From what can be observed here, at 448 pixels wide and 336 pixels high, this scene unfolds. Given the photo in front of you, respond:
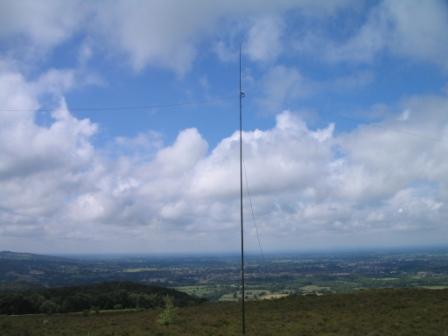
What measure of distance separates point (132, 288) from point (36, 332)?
3970cm

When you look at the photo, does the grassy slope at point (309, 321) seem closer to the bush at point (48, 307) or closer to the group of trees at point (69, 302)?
the bush at point (48, 307)

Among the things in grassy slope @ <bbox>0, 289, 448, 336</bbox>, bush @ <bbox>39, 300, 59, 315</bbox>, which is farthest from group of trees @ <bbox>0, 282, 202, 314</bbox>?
grassy slope @ <bbox>0, 289, 448, 336</bbox>

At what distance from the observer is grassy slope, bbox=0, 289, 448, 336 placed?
23.4 m

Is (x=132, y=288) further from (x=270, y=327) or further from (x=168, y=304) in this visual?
(x=270, y=327)

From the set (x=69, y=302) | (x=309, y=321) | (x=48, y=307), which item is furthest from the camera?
(x=69, y=302)

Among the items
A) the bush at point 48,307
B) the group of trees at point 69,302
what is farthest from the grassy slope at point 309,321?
the group of trees at point 69,302

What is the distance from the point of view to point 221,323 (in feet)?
89.5

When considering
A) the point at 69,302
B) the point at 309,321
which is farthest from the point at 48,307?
the point at 309,321

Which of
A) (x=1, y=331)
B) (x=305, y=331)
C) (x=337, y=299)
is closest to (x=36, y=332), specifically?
(x=1, y=331)

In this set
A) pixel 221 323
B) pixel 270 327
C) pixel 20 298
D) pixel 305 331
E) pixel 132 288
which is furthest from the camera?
pixel 132 288

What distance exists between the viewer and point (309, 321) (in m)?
26.3

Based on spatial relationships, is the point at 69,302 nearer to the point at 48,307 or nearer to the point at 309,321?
the point at 48,307

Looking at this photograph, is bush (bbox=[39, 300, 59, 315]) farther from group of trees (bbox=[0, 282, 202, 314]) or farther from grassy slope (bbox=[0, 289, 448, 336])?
grassy slope (bbox=[0, 289, 448, 336])

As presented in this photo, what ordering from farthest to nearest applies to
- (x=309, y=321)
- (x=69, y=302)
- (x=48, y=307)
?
(x=69, y=302), (x=48, y=307), (x=309, y=321)
